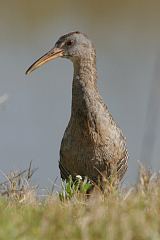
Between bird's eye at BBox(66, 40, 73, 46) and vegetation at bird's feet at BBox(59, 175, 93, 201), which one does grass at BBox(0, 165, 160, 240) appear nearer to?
vegetation at bird's feet at BBox(59, 175, 93, 201)

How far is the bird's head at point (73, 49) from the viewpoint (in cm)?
883

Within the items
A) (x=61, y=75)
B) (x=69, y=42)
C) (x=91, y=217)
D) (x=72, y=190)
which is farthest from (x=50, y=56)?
(x=61, y=75)

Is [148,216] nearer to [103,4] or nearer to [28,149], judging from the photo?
[28,149]

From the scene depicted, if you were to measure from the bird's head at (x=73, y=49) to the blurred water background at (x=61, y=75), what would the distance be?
2.24 feet

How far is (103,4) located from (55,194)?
15627mm

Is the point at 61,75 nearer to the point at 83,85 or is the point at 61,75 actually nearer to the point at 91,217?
the point at 83,85

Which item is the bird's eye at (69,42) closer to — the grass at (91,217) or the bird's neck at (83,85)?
the bird's neck at (83,85)

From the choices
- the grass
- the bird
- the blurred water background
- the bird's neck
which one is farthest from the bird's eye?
the grass

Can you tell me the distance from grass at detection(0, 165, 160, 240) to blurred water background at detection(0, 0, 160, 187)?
76 centimetres

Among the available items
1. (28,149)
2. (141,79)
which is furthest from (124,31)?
(28,149)

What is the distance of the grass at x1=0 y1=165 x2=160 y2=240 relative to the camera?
16.9 feet

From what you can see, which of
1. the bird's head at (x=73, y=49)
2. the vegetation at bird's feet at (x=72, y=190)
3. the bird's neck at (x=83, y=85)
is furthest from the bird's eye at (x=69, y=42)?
the vegetation at bird's feet at (x=72, y=190)

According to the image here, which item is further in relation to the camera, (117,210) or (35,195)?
(35,195)

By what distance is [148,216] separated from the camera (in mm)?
5480
